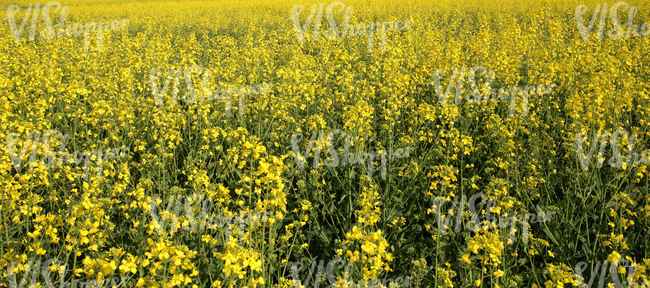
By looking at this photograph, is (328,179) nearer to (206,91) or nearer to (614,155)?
(206,91)

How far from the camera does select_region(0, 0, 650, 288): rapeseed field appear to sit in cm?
259

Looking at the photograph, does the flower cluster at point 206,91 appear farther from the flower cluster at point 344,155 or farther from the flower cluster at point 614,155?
the flower cluster at point 614,155

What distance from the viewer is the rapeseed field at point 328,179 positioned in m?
2.59

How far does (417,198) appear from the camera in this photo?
12.8 feet

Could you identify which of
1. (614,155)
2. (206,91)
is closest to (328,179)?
(206,91)

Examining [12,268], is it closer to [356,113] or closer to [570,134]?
[356,113]

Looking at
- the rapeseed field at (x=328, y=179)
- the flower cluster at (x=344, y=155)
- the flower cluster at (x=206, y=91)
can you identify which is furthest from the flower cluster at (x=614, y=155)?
the flower cluster at (x=206, y=91)

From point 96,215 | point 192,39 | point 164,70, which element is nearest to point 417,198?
point 96,215

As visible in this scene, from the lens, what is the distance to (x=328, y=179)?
4305mm

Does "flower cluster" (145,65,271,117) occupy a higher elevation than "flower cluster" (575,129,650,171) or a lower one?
higher

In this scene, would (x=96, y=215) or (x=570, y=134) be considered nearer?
(x=96, y=215)

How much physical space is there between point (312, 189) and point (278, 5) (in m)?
20.2

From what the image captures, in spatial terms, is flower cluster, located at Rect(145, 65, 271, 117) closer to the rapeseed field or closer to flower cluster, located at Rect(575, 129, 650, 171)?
the rapeseed field

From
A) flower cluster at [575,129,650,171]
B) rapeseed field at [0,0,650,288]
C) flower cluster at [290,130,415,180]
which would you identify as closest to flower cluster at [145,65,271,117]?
rapeseed field at [0,0,650,288]
